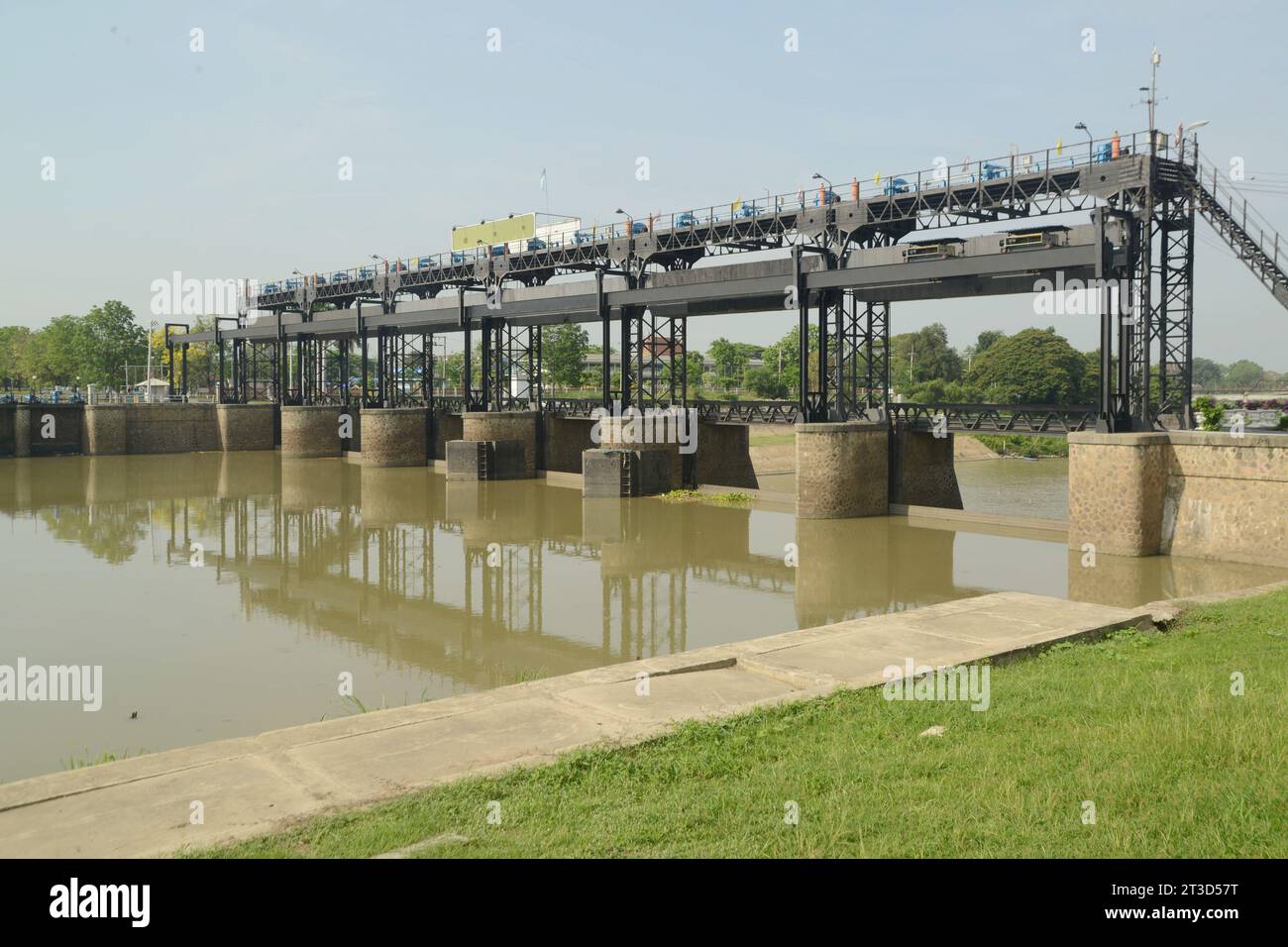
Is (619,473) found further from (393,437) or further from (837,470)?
(393,437)

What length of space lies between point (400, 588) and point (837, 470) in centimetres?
1552

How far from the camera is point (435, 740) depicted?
8883mm

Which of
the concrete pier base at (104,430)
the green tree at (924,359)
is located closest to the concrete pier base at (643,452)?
the concrete pier base at (104,430)

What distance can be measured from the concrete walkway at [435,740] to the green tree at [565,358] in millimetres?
77383

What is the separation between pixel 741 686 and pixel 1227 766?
487 centimetres

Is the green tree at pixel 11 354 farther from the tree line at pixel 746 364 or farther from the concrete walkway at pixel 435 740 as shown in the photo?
Result: the concrete walkway at pixel 435 740

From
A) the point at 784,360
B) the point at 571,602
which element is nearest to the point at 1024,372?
the point at 784,360

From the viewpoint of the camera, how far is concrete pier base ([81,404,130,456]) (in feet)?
207

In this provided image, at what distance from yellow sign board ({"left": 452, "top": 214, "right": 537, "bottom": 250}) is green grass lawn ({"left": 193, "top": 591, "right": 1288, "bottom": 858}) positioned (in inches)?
1753

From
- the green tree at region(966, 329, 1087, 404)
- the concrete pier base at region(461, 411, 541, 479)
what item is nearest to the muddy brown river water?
the concrete pier base at region(461, 411, 541, 479)

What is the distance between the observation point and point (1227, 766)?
6.99 meters

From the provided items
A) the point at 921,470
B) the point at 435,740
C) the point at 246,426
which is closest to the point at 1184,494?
the point at 921,470

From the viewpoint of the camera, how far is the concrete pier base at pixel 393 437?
53031 mm
